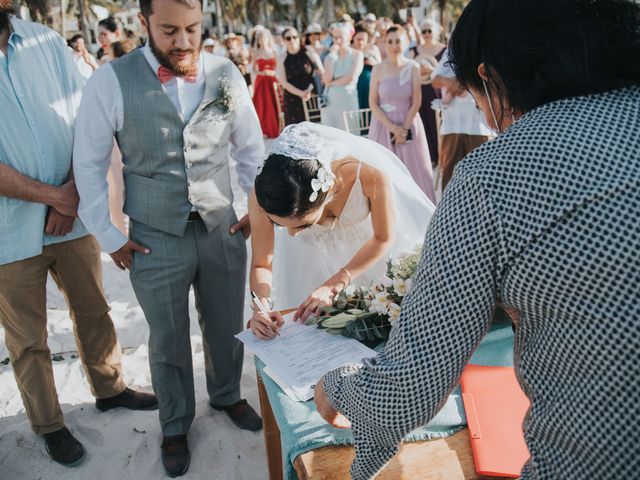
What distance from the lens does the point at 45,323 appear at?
266cm

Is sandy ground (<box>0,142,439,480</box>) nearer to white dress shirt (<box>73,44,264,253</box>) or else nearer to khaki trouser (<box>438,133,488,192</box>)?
white dress shirt (<box>73,44,264,253</box>)

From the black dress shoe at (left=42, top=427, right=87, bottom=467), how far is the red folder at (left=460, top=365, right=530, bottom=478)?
2.06 meters

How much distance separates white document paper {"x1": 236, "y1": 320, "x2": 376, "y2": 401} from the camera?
168 cm

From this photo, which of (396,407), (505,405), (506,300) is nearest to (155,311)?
(505,405)

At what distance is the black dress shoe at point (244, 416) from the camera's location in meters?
2.88

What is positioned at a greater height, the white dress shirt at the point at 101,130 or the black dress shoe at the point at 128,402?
the white dress shirt at the point at 101,130

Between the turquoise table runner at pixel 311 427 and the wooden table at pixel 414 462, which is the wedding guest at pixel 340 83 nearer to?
the turquoise table runner at pixel 311 427

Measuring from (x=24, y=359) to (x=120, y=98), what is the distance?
1321 mm

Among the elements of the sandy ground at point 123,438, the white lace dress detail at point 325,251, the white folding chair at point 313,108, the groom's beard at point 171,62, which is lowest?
the sandy ground at point 123,438

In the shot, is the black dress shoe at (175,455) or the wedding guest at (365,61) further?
the wedding guest at (365,61)

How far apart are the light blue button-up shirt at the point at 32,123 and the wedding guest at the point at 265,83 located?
8.34 metres

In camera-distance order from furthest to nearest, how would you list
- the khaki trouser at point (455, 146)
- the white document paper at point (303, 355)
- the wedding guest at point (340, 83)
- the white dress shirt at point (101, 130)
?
the wedding guest at point (340, 83) → the khaki trouser at point (455, 146) → the white dress shirt at point (101, 130) → the white document paper at point (303, 355)

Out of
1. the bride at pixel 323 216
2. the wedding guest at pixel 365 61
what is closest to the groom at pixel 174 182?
the bride at pixel 323 216

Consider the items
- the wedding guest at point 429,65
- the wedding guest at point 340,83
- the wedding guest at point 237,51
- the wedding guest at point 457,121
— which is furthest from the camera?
Answer: the wedding guest at point 237,51
